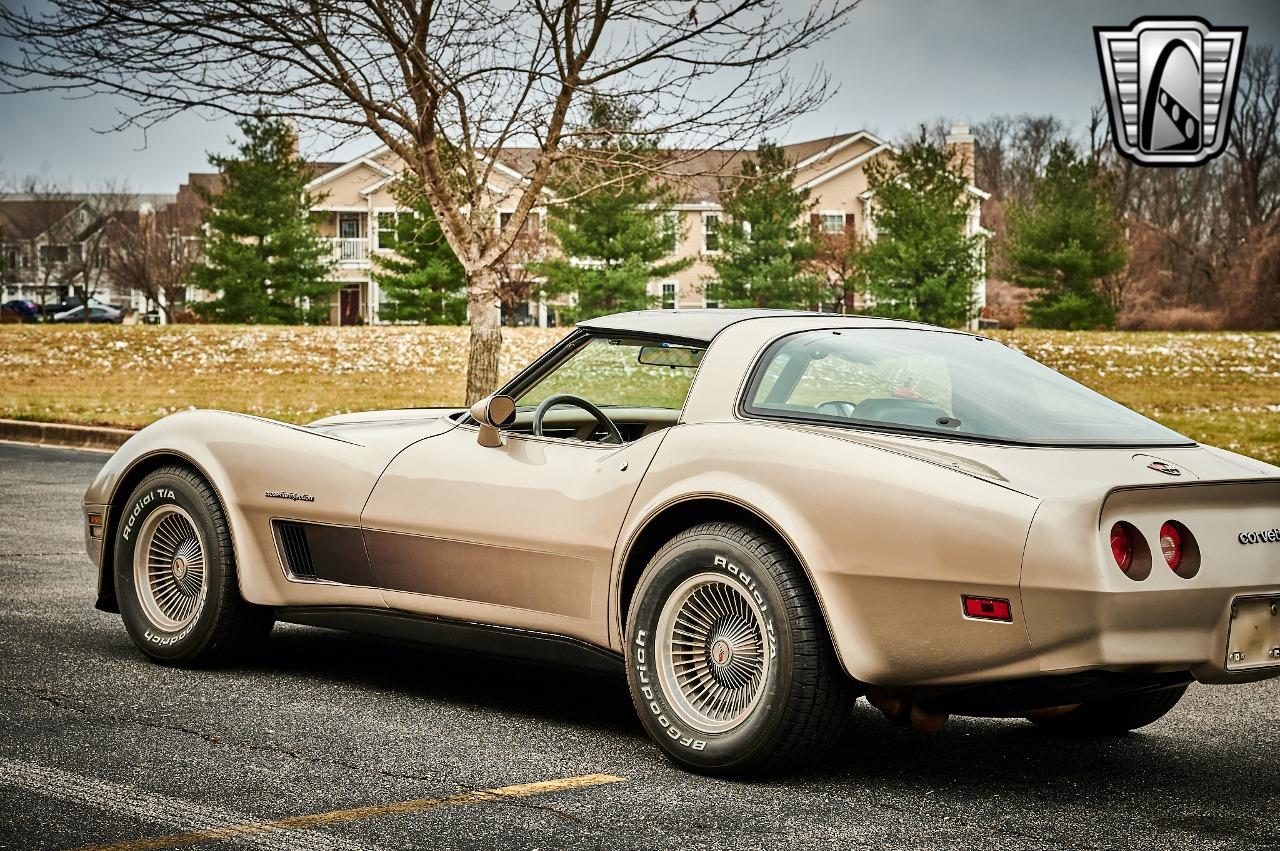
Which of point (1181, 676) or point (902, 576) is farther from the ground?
point (902, 576)

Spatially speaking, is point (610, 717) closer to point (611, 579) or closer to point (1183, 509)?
point (611, 579)

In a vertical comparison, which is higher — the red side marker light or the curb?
the red side marker light

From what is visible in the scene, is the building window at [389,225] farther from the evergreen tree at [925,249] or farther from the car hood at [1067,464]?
the car hood at [1067,464]

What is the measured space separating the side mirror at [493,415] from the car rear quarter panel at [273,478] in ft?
1.36

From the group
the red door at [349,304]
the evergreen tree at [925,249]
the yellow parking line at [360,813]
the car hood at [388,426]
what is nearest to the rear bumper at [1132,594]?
the yellow parking line at [360,813]

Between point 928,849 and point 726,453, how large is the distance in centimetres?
131

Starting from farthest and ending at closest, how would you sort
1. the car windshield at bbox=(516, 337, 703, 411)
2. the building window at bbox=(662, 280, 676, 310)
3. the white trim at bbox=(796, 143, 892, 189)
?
the building window at bbox=(662, 280, 676, 310) → the white trim at bbox=(796, 143, 892, 189) → the car windshield at bbox=(516, 337, 703, 411)

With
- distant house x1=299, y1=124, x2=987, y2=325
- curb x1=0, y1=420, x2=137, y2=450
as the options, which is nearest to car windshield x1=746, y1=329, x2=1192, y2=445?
curb x1=0, y1=420, x2=137, y2=450

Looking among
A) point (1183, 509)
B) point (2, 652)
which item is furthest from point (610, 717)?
point (2, 652)

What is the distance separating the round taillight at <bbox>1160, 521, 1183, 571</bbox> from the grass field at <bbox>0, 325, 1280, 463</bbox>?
42.7 ft

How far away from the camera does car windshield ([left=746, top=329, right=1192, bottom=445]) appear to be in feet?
14.4

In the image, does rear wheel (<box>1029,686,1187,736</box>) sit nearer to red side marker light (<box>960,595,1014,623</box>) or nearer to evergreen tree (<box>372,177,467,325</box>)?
→ red side marker light (<box>960,595,1014,623</box>)

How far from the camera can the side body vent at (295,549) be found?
18.0 feet

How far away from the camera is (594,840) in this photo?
12.1 ft
